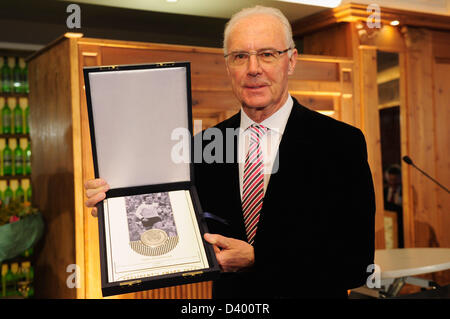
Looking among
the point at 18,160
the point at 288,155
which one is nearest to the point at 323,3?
the point at 288,155

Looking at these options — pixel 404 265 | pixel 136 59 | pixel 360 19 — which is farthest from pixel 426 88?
pixel 136 59

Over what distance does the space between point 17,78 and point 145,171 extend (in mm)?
3871

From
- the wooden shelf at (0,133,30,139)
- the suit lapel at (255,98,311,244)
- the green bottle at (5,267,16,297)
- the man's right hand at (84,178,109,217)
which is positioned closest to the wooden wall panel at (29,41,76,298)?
the green bottle at (5,267,16,297)

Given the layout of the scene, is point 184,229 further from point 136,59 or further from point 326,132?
point 136,59

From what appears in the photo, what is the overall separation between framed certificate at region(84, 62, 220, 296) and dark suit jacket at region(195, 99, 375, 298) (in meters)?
0.20

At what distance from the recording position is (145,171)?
1.33m

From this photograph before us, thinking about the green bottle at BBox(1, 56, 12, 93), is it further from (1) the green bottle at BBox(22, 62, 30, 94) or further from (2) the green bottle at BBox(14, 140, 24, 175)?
(2) the green bottle at BBox(14, 140, 24, 175)

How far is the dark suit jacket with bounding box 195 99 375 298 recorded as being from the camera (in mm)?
1257

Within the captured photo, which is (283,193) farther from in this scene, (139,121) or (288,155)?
(139,121)

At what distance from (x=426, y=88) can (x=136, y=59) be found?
2971 millimetres

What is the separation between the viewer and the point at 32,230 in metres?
3.16

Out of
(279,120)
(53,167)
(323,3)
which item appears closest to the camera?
(279,120)

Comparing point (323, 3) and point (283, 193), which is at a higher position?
point (323, 3)
